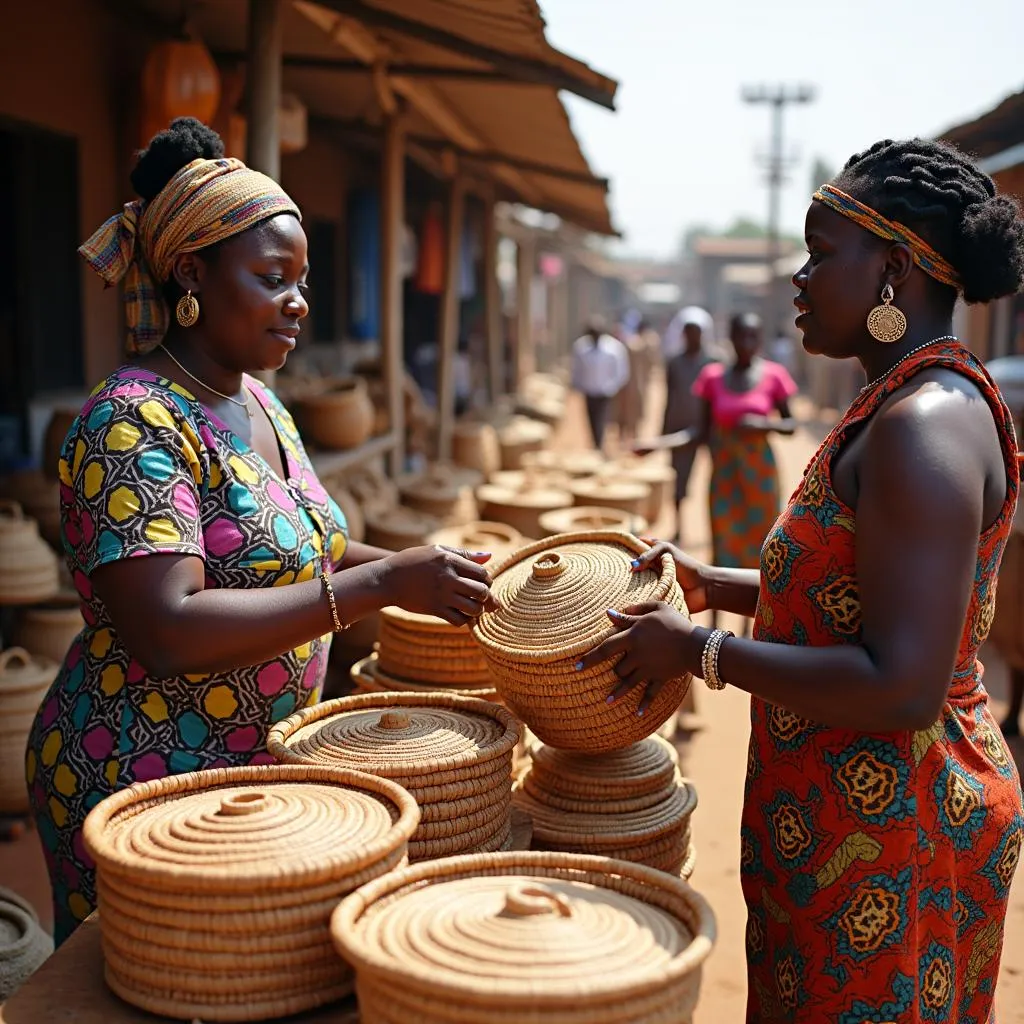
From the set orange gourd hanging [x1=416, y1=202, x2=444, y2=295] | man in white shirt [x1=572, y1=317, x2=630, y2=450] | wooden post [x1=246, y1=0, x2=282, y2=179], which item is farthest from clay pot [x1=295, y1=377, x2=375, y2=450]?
man in white shirt [x1=572, y1=317, x2=630, y2=450]

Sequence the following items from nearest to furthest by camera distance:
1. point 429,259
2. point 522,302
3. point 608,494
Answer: point 608,494 → point 429,259 → point 522,302

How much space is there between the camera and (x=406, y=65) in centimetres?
657

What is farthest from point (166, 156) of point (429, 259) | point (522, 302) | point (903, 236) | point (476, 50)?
point (522, 302)

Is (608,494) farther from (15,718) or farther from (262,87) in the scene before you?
(15,718)

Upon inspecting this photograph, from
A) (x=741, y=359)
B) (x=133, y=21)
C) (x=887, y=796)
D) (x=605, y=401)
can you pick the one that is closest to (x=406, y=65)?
(x=133, y=21)

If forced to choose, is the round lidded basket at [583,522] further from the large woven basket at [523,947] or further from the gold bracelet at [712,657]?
the large woven basket at [523,947]

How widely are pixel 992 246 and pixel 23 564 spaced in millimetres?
4096

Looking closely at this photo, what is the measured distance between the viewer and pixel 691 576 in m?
2.21

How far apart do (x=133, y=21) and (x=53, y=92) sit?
1084mm

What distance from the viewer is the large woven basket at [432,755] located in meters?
1.76

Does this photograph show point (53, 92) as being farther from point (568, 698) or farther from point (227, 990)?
point (227, 990)

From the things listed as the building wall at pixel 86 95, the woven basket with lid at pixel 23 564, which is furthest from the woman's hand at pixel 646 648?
the building wall at pixel 86 95

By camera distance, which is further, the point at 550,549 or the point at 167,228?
the point at 550,549

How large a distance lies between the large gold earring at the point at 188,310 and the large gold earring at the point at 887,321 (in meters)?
1.11
